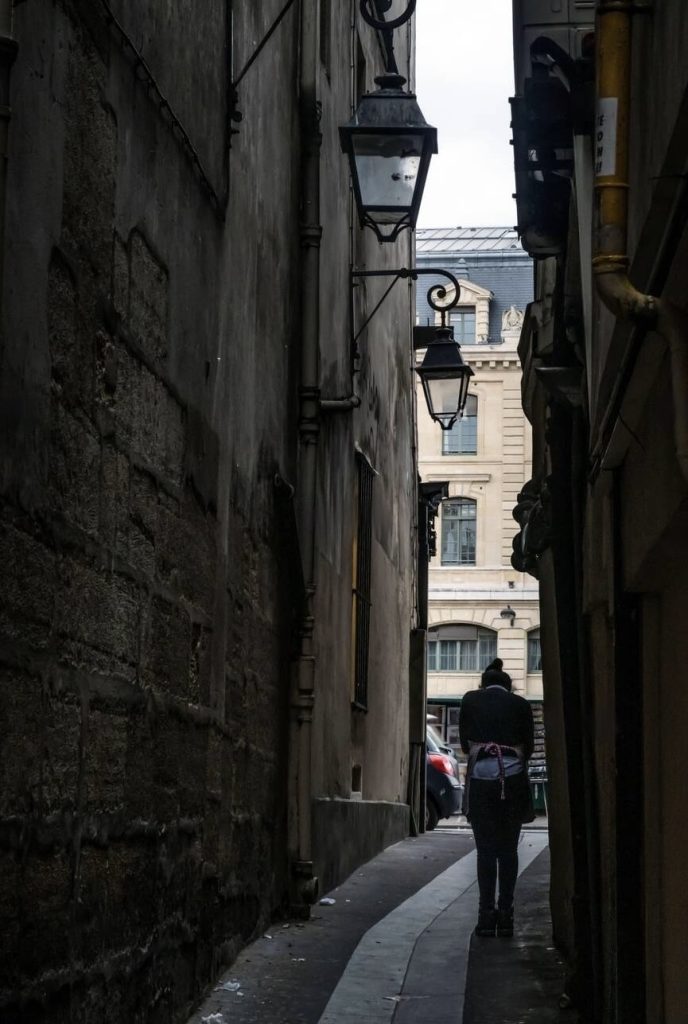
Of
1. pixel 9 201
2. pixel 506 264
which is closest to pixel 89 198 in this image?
pixel 9 201

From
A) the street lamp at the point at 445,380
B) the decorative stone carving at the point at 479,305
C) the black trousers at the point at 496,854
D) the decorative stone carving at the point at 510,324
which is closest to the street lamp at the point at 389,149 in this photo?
the black trousers at the point at 496,854

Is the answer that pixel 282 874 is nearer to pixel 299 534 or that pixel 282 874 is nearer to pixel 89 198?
pixel 299 534

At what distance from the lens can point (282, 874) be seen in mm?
8797

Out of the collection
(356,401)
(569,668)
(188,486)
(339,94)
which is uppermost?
(339,94)

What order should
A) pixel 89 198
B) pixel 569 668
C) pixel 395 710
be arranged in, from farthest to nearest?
pixel 395 710 → pixel 569 668 → pixel 89 198

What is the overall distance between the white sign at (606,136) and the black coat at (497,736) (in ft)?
17.8

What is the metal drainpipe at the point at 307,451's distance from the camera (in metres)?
8.95

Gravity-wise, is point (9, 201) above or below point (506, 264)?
below

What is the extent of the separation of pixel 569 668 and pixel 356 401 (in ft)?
14.2

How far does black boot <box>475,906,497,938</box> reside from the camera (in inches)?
351

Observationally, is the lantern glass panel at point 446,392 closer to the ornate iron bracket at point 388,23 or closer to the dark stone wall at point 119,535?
the ornate iron bracket at point 388,23

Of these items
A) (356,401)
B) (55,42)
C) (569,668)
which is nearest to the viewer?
(55,42)

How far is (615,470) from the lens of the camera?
5691mm

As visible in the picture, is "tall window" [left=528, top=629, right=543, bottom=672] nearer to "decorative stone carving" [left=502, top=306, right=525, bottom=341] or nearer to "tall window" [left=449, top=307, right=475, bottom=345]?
"decorative stone carving" [left=502, top=306, right=525, bottom=341]
